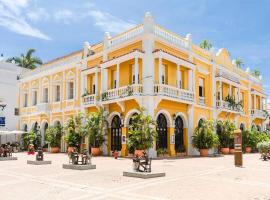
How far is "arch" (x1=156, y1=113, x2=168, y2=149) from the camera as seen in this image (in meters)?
24.1

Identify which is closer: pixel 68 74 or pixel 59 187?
pixel 59 187

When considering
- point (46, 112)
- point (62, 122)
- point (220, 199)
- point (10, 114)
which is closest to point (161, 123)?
point (62, 122)

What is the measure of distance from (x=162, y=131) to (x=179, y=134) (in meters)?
2.23

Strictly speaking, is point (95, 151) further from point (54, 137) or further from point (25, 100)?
point (25, 100)

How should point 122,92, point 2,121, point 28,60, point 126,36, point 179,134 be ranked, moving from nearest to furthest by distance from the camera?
point 122,92 → point 126,36 → point 179,134 → point 2,121 → point 28,60

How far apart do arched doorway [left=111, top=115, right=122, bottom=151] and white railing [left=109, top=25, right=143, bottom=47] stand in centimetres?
569

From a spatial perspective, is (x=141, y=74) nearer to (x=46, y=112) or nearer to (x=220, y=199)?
(x=46, y=112)

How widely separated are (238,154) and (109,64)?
39.5 feet

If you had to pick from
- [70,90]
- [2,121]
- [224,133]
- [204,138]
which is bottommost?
[204,138]

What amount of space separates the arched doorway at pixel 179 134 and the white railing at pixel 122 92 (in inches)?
190

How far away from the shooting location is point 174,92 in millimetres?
23969

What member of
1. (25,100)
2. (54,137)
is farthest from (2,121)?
(54,137)

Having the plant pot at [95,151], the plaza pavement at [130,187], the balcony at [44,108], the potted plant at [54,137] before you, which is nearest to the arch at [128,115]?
the plant pot at [95,151]

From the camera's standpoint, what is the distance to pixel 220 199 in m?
8.43
